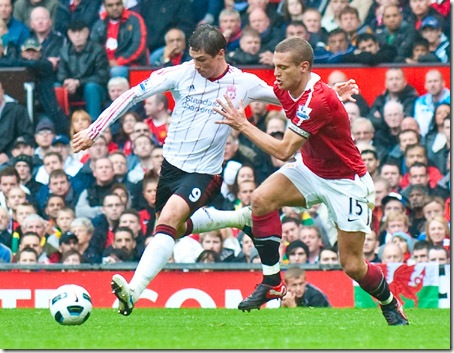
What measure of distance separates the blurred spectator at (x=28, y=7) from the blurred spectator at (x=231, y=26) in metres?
2.61

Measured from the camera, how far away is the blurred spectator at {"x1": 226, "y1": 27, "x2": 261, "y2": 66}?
53.4 feet

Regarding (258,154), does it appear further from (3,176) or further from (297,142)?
(297,142)

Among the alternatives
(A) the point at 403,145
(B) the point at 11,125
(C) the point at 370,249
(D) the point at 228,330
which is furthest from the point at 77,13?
(D) the point at 228,330

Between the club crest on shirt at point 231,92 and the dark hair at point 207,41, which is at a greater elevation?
the dark hair at point 207,41

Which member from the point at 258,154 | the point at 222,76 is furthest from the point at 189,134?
the point at 258,154

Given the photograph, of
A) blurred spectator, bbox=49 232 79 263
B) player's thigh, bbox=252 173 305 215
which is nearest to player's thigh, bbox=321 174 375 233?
player's thigh, bbox=252 173 305 215

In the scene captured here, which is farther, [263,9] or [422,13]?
[263,9]

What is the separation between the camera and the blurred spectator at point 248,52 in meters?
16.3

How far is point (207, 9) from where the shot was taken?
17625 millimetres

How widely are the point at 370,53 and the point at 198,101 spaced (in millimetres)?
5775

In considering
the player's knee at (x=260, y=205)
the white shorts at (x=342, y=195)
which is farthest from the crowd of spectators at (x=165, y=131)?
the white shorts at (x=342, y=195)

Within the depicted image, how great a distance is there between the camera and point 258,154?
15.7m

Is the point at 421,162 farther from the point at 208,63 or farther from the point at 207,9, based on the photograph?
the point at 208,63

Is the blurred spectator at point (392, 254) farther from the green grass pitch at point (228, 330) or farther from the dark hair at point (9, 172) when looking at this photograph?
the dark hair at point (9, 172)
